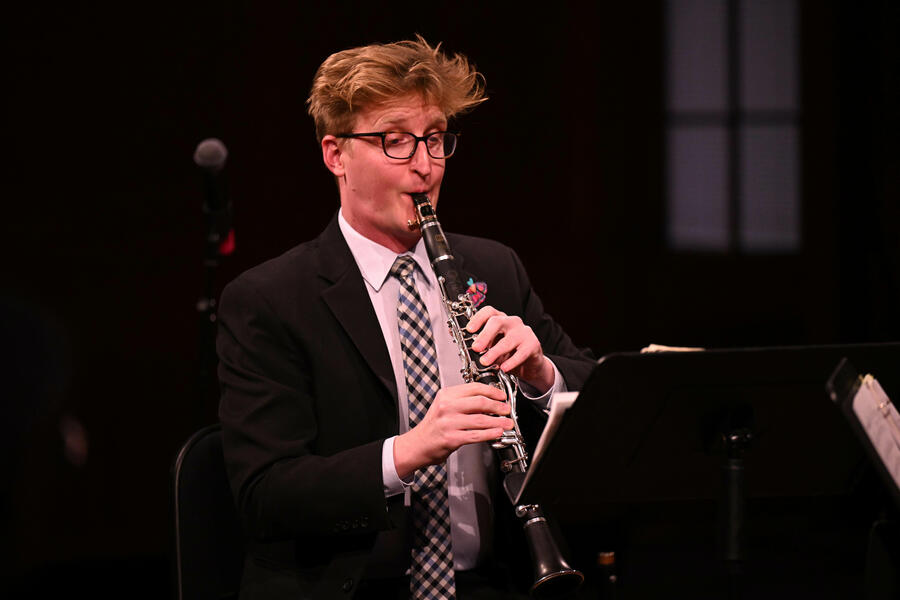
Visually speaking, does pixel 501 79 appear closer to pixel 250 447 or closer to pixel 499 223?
pixel 499 223

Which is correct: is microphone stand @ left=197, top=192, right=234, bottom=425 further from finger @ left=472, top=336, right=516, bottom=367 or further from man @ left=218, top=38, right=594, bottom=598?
finger @ left=472, top=336, right=516, bottom=367

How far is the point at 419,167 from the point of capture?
6.44ft

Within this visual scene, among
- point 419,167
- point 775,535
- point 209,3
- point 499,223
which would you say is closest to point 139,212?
point 209,3

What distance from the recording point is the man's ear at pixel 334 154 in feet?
6.64

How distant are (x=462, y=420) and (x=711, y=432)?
415 mm

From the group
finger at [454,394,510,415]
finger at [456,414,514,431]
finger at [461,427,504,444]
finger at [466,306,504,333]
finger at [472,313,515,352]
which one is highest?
finger at [466,306,504,333]

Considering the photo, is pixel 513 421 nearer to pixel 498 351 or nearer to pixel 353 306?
pixel 498 351

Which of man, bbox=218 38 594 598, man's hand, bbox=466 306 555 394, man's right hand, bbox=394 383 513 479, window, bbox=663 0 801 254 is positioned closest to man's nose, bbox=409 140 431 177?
man, bbox=218 38 594 598

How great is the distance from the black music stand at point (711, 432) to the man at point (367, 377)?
294 mm

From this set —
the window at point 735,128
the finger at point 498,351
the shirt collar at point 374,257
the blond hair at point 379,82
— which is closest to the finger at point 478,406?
the finger at point 498,351

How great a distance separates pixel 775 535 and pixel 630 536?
0.66 meters

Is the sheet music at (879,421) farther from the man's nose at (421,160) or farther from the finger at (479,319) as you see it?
the man's nose at (421,160)

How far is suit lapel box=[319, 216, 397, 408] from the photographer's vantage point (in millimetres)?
1926

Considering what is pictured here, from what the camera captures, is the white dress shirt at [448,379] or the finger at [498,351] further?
the white dress shirt at [448,379]
